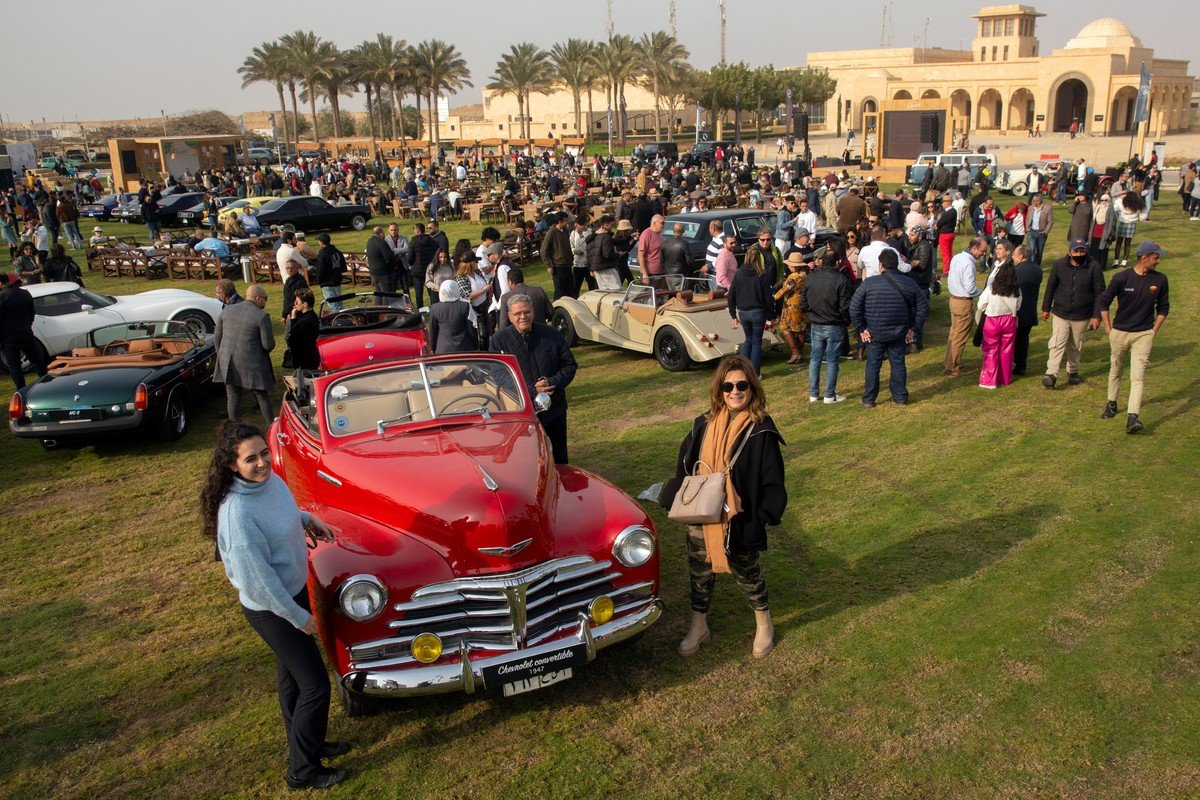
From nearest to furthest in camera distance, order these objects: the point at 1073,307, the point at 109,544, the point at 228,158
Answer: the point at 109,544 → the point at 1073,307 → the point at 228,158

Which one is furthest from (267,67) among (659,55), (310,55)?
(659,55)

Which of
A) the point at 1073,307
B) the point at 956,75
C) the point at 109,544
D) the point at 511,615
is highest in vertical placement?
the point at 956,75

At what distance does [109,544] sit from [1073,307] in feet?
33.4

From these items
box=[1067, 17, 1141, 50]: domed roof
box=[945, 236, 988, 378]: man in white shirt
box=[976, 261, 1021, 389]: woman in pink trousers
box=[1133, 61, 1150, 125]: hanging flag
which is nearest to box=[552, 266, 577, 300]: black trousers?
box=[945, 236, 988, 378]: man in white shirt

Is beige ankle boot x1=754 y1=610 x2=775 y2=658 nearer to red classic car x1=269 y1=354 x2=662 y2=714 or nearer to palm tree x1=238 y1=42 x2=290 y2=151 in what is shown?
red classic car x1=269 y1=354 x2=662 y2=714

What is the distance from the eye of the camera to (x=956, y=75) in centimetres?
7538

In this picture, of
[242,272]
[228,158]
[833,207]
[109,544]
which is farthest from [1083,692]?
[228,158]

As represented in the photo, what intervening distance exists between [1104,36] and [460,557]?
8937 cm

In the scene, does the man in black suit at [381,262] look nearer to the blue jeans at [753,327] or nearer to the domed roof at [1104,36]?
the blue jeans at [753,327]

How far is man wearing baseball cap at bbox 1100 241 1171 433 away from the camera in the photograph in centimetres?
869

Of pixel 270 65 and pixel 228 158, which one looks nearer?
pixel 228 158

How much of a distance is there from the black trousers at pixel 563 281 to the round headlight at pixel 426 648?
35.4ft

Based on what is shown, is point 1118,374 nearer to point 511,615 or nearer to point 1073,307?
point 1073,307

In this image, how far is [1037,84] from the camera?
70.2 metres
